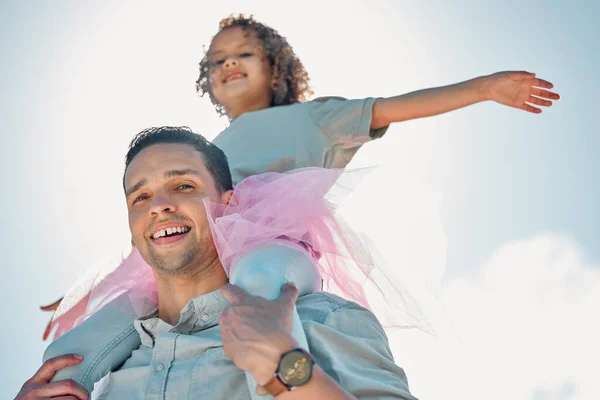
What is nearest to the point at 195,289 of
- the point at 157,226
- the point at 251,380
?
the point at 157,226

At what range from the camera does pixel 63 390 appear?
319 cm

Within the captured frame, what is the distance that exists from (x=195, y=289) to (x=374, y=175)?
0.98 meters

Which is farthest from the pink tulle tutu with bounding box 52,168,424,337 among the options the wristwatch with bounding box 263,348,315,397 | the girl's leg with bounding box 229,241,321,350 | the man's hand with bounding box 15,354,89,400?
the wristwatch with bounding box 263,348,315,397

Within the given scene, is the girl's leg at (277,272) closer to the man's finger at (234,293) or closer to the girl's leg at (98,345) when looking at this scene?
the man's finger at (234,293)

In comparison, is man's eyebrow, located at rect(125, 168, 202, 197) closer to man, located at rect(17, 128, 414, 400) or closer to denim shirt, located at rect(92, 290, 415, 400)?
man, located at rect(17, 128, 414, 400)

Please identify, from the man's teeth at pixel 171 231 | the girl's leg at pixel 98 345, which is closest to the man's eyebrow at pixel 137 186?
the man's teeth at pixel 171 231

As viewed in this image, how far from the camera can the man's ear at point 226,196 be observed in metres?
3.63

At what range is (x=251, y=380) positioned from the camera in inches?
105

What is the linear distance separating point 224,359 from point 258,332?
0.52 m

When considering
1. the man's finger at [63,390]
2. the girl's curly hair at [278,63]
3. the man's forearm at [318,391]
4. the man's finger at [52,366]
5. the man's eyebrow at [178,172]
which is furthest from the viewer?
the girl's curly hair at [278,63]

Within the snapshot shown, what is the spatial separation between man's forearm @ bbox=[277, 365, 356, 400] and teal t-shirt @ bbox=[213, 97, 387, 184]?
180 centimetres

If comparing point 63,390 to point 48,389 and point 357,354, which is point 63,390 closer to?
point 48,389

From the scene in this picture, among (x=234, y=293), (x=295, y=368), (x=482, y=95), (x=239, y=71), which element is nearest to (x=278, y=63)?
(x=239, y=71)

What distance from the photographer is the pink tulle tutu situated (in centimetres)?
331
